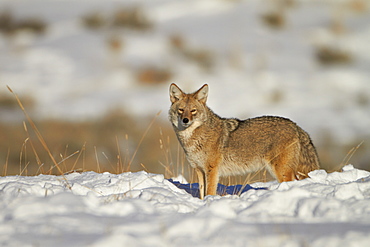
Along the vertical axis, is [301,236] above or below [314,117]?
above

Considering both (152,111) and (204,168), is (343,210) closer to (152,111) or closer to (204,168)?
(204,168)

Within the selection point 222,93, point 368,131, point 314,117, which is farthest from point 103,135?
point 368,131

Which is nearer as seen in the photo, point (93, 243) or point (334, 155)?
point (93, 243)

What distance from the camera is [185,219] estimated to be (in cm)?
376

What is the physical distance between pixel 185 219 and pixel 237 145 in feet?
10.1

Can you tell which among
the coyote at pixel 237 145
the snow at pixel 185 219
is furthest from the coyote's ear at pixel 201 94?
the snow at pixel 185 219

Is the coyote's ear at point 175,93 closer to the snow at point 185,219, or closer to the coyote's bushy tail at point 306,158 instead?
the coyote's bushy tail at point 306,158

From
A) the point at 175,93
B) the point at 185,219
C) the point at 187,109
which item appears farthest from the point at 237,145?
the point at 185,219

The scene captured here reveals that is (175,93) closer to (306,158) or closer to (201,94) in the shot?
(201,94)

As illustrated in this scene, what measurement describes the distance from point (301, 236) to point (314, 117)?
1316 centimetres

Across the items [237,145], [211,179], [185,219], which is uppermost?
[185,219]

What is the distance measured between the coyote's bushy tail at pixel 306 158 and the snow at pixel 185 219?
61.7 inches

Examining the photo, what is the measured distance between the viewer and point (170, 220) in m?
3.91

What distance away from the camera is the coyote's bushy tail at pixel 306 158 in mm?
6543
